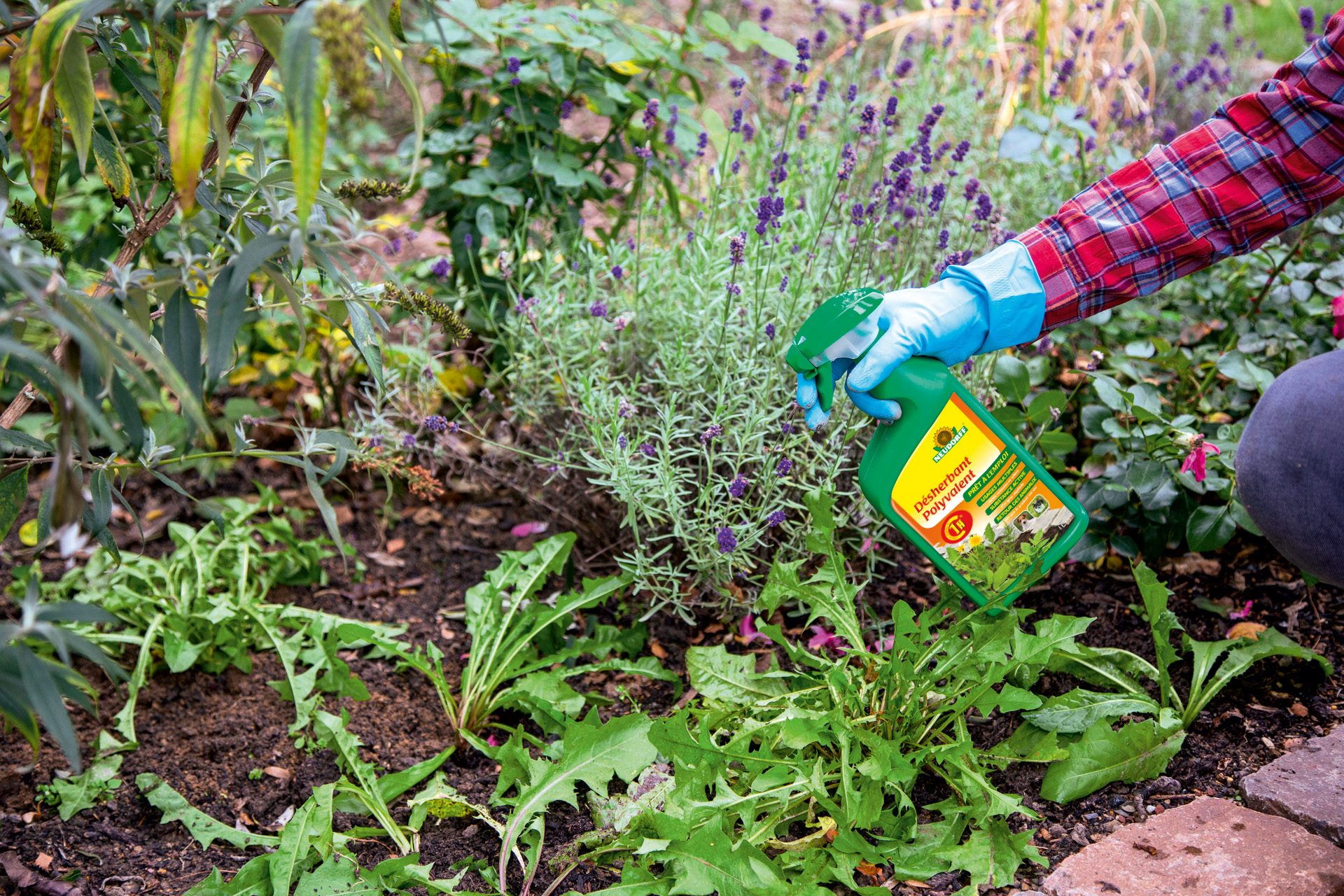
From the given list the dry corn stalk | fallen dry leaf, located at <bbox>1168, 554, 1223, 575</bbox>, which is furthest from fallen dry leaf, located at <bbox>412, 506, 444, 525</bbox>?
the dry corn stalk

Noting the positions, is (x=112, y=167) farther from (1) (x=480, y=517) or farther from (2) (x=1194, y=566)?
(2) (x=1194, y=566)

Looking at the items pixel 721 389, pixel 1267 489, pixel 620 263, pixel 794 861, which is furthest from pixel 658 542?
pixel 1267 489

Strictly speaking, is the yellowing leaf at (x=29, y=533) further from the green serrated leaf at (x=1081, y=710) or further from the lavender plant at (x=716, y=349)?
the green serrated leaf at (x=1081, y=710)

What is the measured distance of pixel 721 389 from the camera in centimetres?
184

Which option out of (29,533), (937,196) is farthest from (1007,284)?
(29,533)

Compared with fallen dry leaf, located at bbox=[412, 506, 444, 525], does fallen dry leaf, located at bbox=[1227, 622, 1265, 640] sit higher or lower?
higher

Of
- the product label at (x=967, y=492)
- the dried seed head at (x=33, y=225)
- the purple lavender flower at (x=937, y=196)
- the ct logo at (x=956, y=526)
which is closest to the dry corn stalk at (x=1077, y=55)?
the purple lavender flower at (x=937, y=196)

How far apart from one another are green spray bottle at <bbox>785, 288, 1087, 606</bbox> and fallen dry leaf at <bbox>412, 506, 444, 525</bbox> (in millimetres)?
1340

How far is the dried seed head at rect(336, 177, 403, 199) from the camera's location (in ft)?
4.35

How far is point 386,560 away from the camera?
7.93 ft

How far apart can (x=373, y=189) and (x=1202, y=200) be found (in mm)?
1312

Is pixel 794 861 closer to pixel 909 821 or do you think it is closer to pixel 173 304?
pixel 909 821

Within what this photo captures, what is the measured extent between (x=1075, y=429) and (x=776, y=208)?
0.97 meters

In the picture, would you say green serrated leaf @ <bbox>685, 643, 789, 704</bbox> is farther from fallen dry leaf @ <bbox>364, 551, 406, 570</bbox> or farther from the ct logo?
fallen dry leaf @ <bbox>364, 551, 406, 570</bbox>
